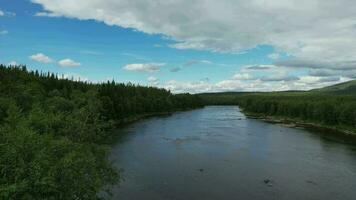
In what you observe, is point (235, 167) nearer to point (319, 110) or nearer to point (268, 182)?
point (268, 182)

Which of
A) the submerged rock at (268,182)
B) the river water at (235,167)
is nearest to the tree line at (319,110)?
the river water at (235,167)

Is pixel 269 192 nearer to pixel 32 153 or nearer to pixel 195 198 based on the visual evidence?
pixel 195 198

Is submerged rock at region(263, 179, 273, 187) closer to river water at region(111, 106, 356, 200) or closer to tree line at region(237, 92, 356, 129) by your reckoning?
river water at region(111, 106, 356, 200)

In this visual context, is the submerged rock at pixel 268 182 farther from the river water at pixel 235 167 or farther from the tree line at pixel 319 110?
the tree line at pixel 319 110

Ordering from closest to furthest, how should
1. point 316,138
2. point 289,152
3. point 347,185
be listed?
point 347,185
point 289,152
point 316,138

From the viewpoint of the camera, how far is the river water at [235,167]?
3694 centimetres

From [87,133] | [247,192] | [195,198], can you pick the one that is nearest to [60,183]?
[87,133]

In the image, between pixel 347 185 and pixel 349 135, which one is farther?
pixel 349 135

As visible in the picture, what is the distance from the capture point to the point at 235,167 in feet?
159

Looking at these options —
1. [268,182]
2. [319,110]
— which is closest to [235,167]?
[268,182]

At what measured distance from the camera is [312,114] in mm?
114250

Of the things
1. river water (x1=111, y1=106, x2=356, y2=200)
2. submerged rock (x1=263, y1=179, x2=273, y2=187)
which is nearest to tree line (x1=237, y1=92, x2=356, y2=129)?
river water (x1=111, y1=106, x2=356, y2=200)

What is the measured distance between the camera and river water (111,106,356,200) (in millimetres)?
36938

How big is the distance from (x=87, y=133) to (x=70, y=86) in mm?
84161
